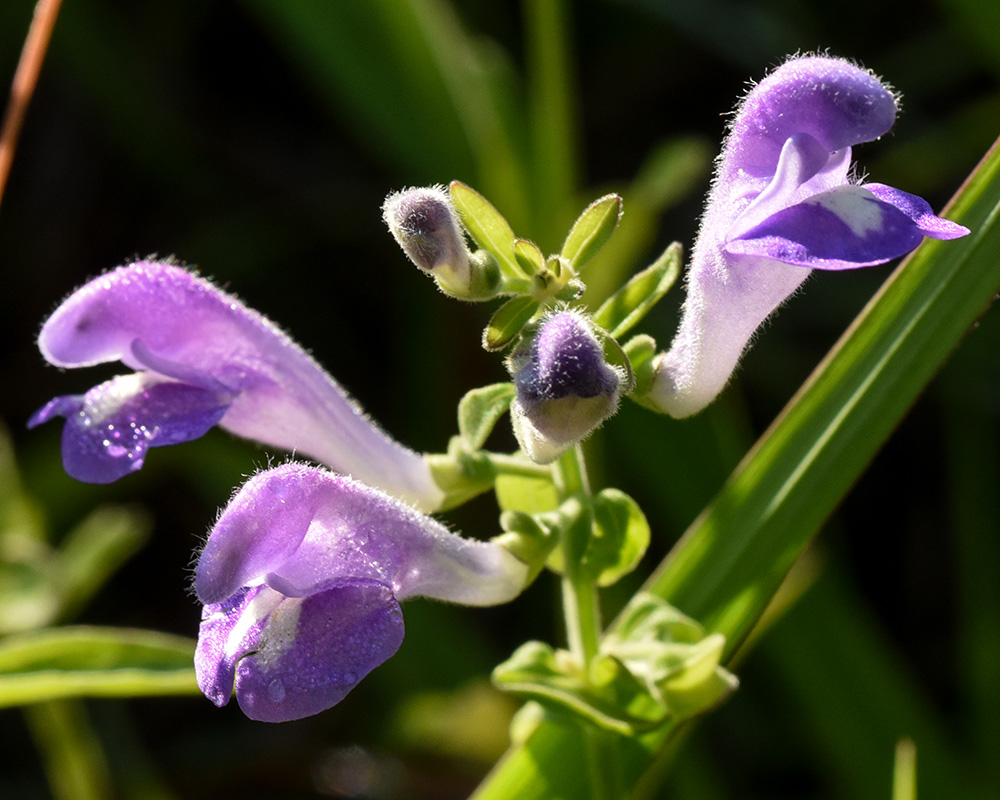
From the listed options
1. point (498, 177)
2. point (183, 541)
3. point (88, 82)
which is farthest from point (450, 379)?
point (88, 82)

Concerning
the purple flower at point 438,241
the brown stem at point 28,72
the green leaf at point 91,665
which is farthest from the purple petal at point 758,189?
the brown stem at point 28,72

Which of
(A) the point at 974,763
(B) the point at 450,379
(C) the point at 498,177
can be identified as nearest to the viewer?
(A) the point at 974,763

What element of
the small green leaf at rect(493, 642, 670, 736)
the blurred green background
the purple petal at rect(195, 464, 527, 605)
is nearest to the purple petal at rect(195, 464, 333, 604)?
the purple petal at rect(195, 464, 527, 605)

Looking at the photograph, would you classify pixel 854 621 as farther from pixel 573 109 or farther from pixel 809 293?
pixel 573 109

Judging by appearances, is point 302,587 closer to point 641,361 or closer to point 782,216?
point 641,361

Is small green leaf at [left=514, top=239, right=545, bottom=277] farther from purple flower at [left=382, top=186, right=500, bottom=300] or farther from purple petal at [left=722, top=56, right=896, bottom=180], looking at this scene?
purple petal at [left=722, top=56, right=896, bottom=180]

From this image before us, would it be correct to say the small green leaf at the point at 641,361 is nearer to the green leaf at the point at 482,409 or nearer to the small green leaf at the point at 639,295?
the small green leaf at the point at 639,295
